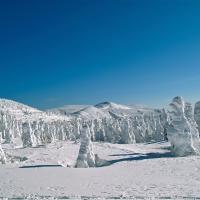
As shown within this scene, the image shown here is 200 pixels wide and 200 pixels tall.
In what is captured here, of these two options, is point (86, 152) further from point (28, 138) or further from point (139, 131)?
point (139, 131)

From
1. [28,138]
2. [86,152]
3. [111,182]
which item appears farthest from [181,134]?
[28,138]

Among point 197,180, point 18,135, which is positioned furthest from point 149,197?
point 18,135

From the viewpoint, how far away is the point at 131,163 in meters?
46.6

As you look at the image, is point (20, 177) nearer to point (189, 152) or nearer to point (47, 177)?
point (47, 177)

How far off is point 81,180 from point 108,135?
9117 cm

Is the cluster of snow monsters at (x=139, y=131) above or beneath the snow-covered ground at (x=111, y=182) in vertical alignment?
above

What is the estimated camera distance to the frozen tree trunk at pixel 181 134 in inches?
2125

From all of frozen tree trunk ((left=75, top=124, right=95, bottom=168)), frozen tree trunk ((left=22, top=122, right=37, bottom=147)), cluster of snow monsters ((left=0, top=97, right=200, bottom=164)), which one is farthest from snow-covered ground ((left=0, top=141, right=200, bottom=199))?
frozen tree trunk ((left=22, top=122, right=37, bottom=147))

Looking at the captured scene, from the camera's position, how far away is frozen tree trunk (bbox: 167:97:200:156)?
2125 inches

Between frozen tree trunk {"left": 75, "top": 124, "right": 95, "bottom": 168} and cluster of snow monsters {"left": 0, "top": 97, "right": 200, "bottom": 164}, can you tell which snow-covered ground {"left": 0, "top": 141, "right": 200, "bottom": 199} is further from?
cluster of snow monsters {"left": 0, "top": 97, "right": 200, "bottom": 164}

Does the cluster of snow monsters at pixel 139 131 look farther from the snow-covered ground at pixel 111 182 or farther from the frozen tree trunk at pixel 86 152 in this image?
the snow-covered ground at pixel 111 182

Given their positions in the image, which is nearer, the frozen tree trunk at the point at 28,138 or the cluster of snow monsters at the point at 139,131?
the cluster of snow monsters at the point at 139,131

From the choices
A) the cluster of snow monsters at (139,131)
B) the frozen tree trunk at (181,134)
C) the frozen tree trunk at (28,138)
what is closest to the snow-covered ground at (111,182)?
the frozen tree trunk at (181,134)

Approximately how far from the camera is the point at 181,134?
181ft
